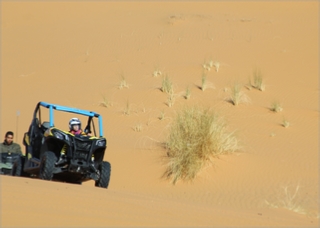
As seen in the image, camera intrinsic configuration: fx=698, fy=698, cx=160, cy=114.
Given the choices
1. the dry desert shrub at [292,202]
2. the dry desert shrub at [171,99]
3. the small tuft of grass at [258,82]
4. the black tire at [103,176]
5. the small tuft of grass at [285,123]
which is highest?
the small tuft of grass at [258,82]

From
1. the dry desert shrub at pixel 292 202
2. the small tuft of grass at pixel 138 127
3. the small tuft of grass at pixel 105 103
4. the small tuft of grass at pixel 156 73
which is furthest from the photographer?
the small tuft of grass at pixel 156 73

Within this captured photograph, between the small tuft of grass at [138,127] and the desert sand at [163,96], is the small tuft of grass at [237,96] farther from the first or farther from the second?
the small tuft of grass at [138,127]

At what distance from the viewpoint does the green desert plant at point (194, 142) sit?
13.5m

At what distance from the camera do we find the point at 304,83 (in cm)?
2067

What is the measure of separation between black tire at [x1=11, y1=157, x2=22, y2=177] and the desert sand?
0.86 m

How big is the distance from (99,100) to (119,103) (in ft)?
2.50

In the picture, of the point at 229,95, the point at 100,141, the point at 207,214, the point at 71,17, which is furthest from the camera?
the point at 71,17

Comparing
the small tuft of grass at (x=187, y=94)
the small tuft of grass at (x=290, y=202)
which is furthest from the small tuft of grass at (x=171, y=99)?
the small tuft of grass at (x=290, y=202)

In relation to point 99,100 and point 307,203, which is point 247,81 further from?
point 307,203

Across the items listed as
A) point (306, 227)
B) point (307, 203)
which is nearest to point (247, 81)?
point (307, 203)

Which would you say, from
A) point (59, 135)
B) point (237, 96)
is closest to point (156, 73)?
point (237, 96)

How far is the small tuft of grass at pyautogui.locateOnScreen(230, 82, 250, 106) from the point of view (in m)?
18.1

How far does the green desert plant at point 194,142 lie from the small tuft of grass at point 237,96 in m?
3.85

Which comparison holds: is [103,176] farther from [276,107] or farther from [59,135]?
[276,107]
